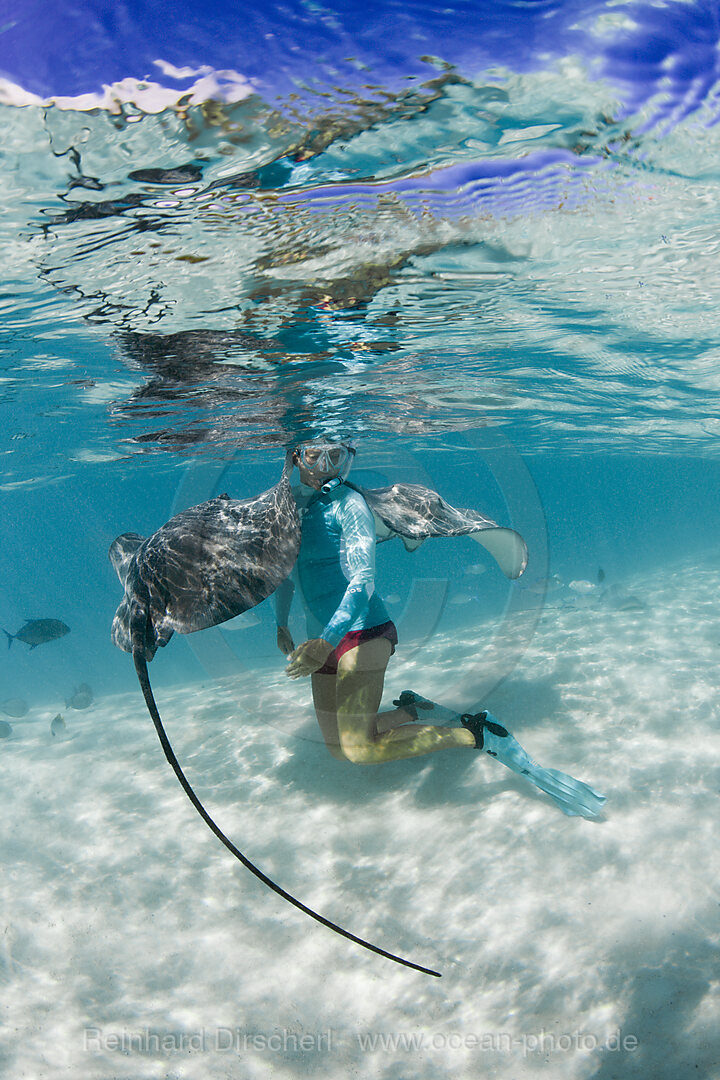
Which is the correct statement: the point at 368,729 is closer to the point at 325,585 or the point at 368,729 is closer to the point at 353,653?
the point at 353,653

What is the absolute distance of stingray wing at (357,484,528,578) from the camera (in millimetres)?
6738

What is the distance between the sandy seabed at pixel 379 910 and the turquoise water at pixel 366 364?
0.03 metres

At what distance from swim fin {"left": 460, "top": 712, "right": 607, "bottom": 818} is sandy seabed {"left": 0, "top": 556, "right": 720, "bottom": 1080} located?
163mm

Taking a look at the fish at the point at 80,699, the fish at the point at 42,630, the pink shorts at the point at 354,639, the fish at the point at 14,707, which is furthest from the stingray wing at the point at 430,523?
the fish at the point at 14,707

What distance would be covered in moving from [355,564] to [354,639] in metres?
1.00

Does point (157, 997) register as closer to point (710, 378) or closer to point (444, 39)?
point (444, 39)

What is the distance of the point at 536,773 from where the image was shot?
5359 mm

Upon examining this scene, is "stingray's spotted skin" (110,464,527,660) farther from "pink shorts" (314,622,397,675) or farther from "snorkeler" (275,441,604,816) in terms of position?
"pink shorts" (314,622,397,675)

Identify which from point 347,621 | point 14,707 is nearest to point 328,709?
point 347,621

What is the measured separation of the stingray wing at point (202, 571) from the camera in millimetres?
5023

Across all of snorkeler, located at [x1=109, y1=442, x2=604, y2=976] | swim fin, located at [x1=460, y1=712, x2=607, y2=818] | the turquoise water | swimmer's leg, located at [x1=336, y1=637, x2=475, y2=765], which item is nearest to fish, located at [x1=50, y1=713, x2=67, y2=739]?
the turquoise water

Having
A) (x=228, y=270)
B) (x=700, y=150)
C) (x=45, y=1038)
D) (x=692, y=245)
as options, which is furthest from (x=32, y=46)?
(x=692, y=245)

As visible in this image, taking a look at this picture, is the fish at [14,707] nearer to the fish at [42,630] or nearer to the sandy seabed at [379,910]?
the fish at [42,630]

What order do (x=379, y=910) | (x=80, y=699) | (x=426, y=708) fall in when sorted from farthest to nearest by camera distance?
(x=80, y=699) → (x=426, y=708) → (x=379, y=910)
